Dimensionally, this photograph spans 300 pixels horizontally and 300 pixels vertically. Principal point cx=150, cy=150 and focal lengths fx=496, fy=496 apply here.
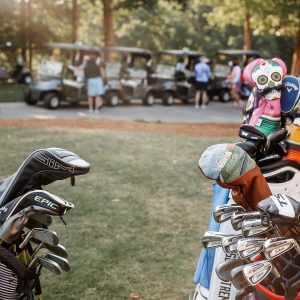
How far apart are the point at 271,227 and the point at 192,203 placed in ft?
13.4

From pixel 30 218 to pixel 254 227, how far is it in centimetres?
82

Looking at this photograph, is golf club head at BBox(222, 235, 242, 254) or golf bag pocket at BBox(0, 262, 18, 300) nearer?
golf club head at BBox(222, 235, 242, 254)

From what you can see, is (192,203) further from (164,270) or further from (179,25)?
(179,25)

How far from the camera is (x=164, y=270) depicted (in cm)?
391

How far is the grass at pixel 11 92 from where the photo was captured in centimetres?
1702

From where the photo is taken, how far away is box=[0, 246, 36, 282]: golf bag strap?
1.84 metres

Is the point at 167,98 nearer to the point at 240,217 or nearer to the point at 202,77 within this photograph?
the point at 202,77

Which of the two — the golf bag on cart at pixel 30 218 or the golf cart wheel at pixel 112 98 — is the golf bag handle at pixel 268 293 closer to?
the golf bag on cart at pixel 30 218

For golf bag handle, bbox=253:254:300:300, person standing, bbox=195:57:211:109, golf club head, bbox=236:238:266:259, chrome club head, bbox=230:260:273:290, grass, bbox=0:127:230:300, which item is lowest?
grass, bbox=0:127:230:300

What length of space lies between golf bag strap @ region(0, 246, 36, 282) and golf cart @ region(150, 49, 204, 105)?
51.7ft

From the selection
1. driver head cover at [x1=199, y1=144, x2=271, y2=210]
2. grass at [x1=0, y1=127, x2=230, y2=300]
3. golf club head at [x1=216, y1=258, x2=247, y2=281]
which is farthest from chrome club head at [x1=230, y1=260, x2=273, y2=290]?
grass at [x1=0, y1=127, x2=230, y2=300]

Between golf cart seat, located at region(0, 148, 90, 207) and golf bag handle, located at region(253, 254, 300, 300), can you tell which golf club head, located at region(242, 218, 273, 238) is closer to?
golf bag handle, located at region(253, 254, 300, 300)

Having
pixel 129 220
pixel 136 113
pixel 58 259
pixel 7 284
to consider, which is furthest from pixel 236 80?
pixel 7 284

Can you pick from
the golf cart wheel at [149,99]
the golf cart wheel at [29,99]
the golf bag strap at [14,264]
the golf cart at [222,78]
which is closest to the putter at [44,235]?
the golf bag strap at [14,264]
